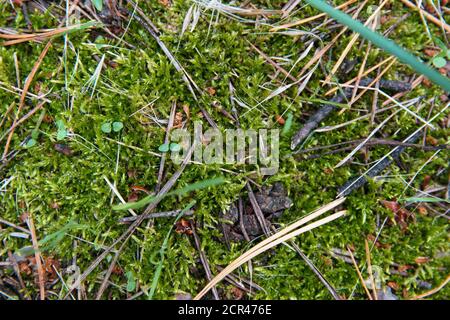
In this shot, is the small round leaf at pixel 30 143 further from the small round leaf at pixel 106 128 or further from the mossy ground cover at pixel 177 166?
the small round leaf at pixel 106 128

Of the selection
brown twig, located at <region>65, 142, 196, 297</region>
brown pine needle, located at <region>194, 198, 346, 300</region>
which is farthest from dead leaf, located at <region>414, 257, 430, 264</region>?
brown twig, located at <region>65, 142, 196, 297</region>

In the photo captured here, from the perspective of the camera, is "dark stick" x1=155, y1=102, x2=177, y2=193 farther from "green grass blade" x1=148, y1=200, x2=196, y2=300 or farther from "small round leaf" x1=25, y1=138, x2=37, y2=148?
A: "small round leaf" x1=25, y1=138, x2=37, y2=148

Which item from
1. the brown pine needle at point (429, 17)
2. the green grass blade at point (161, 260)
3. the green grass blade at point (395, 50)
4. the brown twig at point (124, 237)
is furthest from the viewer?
the brown pine needle at point (429, 17)

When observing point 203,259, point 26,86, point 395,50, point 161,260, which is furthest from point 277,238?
point 26,86

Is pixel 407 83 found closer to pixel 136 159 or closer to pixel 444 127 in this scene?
pixel 444 127

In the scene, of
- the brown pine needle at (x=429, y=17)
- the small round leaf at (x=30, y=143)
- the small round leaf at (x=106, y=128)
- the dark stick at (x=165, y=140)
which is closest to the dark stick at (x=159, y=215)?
the dark stick at (x=165, y=140)

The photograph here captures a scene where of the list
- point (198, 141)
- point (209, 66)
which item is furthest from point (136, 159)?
point (209, 66)

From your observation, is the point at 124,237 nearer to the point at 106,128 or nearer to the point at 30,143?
the point at 106,128
